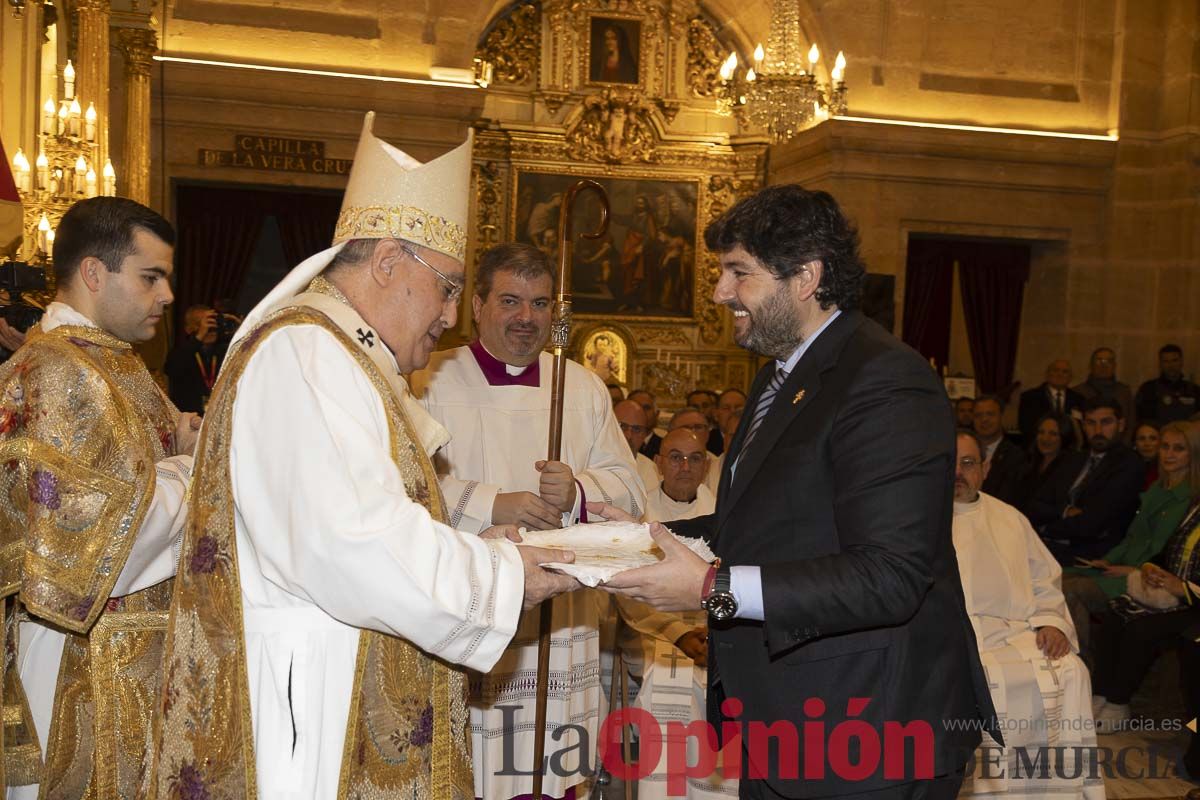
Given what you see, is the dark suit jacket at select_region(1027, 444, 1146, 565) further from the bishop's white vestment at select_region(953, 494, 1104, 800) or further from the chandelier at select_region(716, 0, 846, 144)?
the chandelier at select_region(716, 0, 846, 144)

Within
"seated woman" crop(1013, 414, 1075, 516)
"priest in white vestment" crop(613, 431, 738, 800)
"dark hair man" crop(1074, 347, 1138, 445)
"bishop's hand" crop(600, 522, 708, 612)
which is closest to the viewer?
"bishop's hand" crop(600, 522, 708, 612)

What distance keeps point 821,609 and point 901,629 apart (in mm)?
257

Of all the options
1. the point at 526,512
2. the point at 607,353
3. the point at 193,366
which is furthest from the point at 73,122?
the point at 607,353

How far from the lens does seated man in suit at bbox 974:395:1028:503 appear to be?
10023mm

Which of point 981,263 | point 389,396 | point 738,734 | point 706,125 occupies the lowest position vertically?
point 738,734

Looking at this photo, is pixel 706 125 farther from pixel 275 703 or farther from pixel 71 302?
pixel 275 703

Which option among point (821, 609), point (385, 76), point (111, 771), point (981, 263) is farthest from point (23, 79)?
point (981, 263)

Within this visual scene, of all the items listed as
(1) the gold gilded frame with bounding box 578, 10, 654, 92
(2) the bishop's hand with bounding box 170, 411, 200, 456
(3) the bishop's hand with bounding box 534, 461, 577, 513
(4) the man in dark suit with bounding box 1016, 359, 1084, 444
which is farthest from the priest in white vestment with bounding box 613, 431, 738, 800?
(1) the gold gilded frame with bounding box 578, 10, 654, 92

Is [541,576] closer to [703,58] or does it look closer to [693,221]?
[693,221]

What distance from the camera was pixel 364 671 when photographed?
2.60 metres

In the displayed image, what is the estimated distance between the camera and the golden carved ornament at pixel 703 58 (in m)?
15.6

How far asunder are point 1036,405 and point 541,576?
36.9 feet

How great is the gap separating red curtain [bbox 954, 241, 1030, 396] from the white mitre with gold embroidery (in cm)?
1327

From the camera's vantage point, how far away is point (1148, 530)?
8023mm
